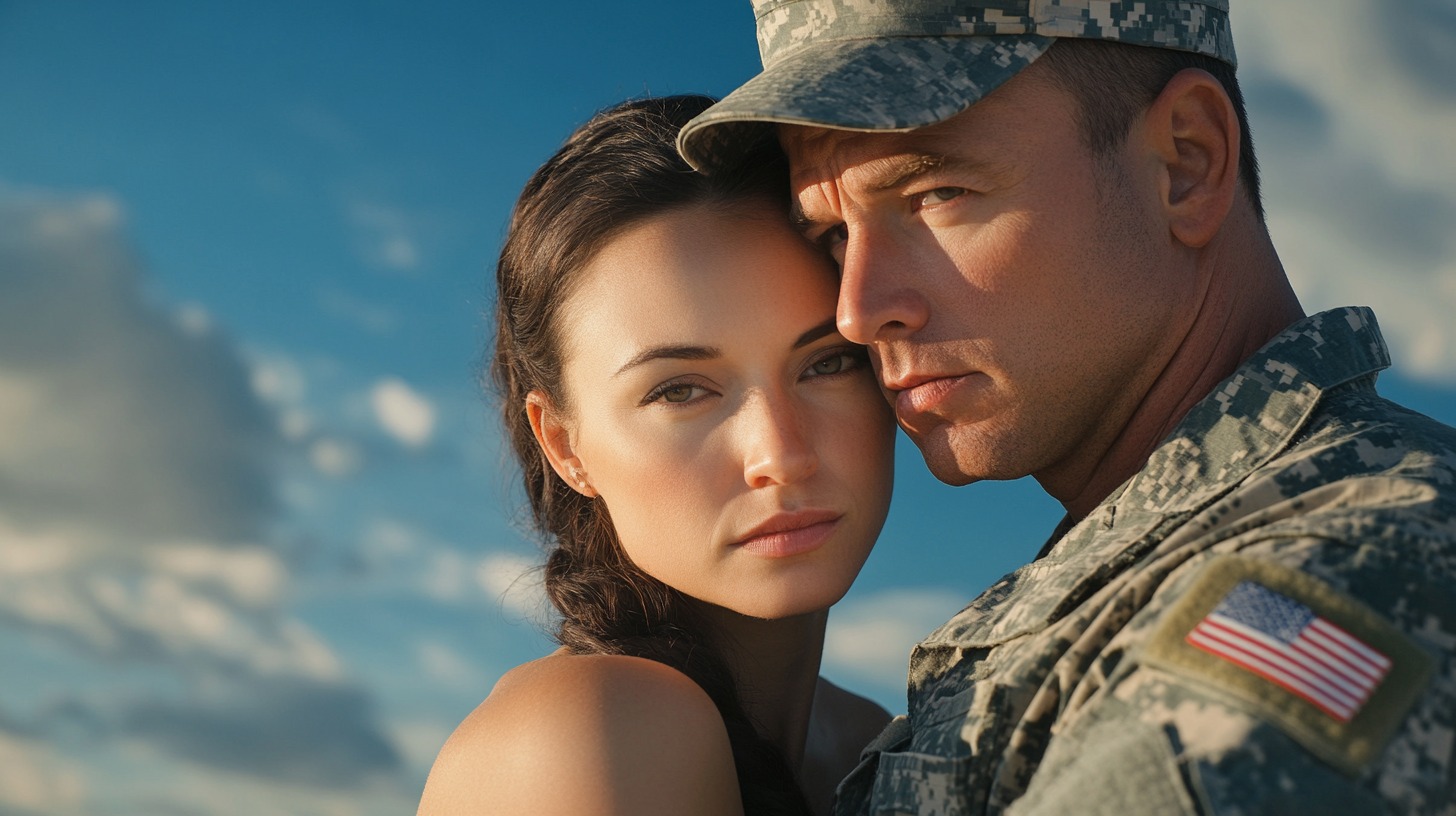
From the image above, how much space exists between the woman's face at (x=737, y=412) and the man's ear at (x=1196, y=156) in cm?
89

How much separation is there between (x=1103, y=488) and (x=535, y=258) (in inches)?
68.8

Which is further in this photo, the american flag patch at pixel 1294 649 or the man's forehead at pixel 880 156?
the man's forehead at pixel 880 156

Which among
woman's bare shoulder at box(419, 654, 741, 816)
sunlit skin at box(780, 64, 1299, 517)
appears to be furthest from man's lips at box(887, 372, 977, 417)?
woman's bare shoulder at box(419, 654, 741, 816)

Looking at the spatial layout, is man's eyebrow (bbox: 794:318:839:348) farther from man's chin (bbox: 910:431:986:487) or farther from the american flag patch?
the american flag patch

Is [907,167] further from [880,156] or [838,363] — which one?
[838,363]

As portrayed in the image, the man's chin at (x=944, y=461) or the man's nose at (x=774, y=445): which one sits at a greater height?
Answer: the man's nose at (x=774, y=445)

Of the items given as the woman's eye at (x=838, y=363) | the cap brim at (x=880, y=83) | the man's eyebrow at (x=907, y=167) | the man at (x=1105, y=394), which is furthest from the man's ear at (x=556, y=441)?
the man's eyebrow at (x=907, y=167)

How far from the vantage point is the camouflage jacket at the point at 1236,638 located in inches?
73.1

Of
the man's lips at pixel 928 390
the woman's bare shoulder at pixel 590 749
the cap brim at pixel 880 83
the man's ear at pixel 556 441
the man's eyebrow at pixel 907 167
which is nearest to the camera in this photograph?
the woman's bare shoulder at pixel 590 749

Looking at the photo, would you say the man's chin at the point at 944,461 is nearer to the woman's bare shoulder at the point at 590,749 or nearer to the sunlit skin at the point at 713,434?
the sunlit skin at the point at 713,434

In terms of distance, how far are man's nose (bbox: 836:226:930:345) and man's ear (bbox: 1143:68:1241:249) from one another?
66 cm

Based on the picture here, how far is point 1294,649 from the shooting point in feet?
6.23

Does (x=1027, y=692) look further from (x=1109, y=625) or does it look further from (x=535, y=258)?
(x=535, y=258)

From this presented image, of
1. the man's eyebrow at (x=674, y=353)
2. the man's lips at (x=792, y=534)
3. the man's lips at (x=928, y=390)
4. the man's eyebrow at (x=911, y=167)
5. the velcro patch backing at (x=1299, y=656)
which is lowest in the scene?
the velcro patch backing at (x=1299, y=656)
